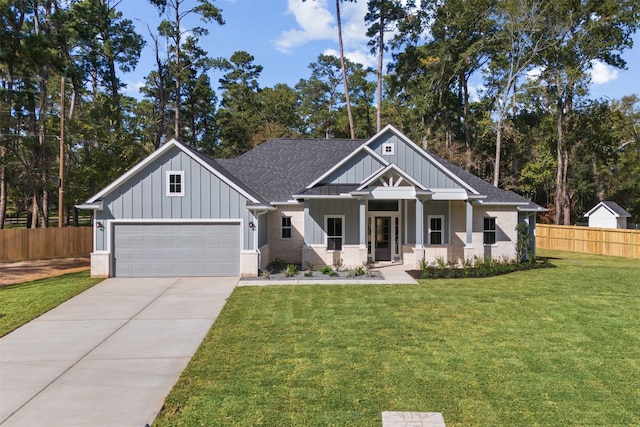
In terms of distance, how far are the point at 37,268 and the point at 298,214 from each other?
12.0 m

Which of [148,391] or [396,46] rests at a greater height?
[396,46]

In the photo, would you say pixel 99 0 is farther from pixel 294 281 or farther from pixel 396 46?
pixel 294 281

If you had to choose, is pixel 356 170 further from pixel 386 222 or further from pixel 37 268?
Answer: pixel 37 268

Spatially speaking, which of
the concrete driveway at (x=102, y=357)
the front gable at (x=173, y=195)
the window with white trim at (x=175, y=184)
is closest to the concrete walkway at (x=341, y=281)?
the concrete driveway at (x=102, y=357)

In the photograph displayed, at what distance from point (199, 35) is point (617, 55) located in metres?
32.3

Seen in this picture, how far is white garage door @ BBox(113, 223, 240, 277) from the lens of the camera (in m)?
A: 15.0

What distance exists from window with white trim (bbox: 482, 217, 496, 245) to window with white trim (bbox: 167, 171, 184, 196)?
43.3 ft

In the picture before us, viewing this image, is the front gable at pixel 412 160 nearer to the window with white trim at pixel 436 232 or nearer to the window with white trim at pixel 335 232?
the window with white trim at pixel 436 232

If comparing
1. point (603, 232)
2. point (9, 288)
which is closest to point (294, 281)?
point (9, 288)

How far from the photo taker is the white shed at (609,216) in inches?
1230

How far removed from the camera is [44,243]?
68.1 feet

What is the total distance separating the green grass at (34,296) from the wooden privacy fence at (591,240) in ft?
86.6

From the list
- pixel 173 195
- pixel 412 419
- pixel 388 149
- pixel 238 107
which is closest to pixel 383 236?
pixel 388 149

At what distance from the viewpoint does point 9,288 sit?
13.7 metres
